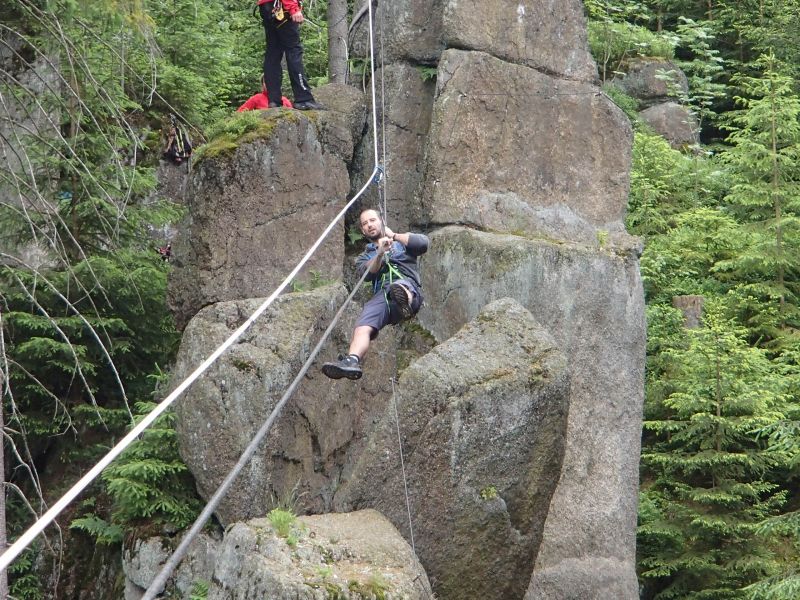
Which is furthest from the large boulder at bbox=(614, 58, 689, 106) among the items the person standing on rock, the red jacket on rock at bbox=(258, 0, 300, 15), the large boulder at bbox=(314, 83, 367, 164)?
the red jacket on rock at bbox=(258, 0, 300, 15)

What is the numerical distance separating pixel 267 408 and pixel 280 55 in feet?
13.1

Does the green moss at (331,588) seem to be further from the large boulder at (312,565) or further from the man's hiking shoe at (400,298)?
the man's hiking shoe at (400,298)

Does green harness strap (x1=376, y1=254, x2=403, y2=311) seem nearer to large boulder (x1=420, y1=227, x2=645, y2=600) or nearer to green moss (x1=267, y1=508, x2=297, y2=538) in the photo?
large boulder (x1=420, y1=227, x2=645, y2=600)

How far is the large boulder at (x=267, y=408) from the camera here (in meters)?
9.09

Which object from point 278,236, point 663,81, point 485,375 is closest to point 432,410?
point 485,375

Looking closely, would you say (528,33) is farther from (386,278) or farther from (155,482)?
(155,482)

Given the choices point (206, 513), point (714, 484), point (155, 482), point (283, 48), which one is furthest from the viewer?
point (283, 48)

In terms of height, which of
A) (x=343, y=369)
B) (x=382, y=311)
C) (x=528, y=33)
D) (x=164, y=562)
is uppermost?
(x=528, y=33)

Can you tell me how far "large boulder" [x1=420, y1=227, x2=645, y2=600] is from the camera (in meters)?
9.73

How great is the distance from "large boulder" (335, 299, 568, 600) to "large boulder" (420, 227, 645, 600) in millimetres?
2028

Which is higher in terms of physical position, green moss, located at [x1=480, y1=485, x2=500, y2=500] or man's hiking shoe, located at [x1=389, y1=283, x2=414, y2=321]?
man's hiking shoe, located at [x1=389, y1=283, x2=414, y2=321]

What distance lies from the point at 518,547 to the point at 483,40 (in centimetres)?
598

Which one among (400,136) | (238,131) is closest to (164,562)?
(238,131)

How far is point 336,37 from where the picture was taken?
13.8 meters
